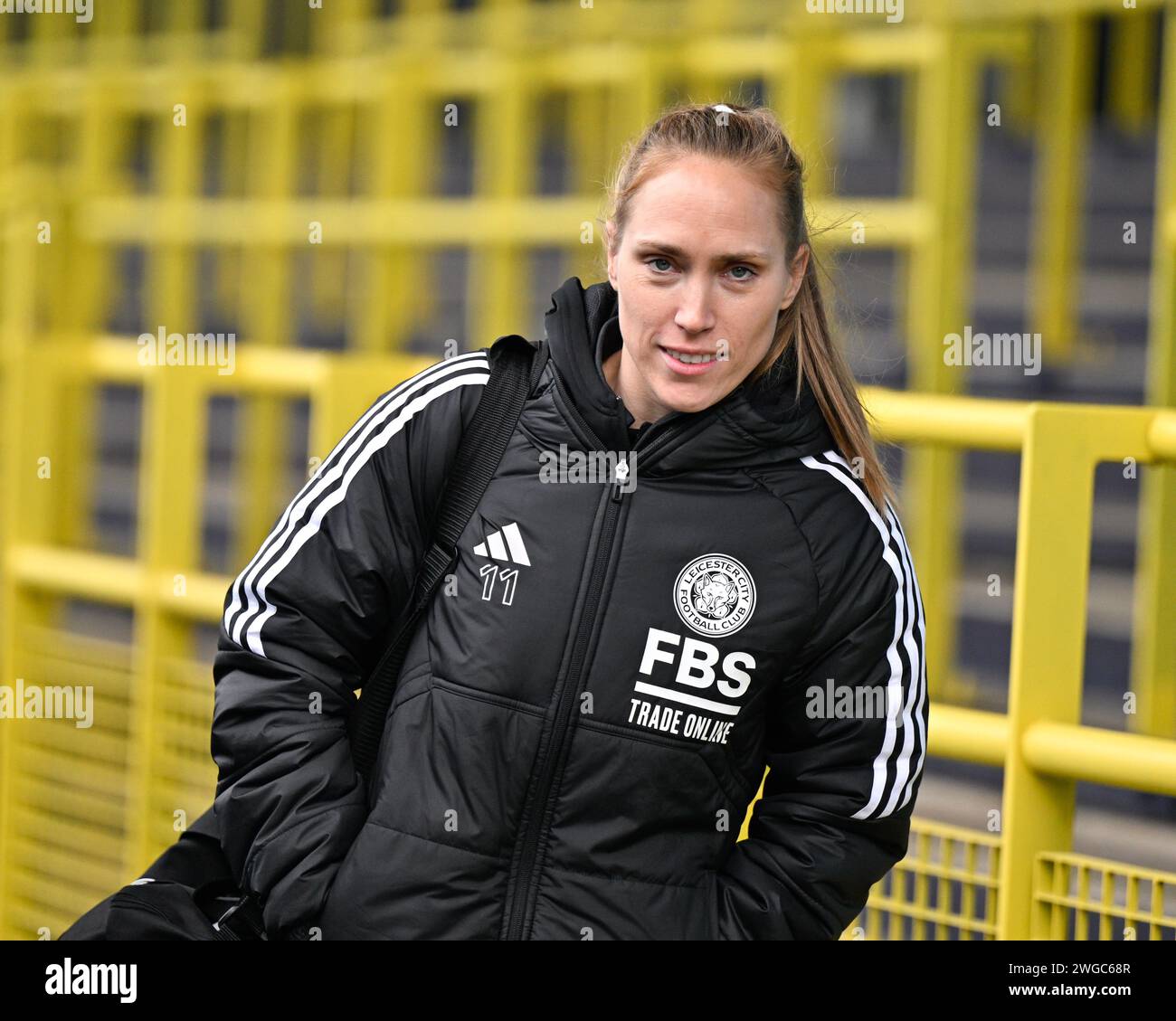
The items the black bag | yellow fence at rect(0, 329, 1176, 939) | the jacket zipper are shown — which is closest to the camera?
the jacket zipper

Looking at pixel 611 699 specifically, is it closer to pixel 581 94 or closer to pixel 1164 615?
→ pixel 1164 615

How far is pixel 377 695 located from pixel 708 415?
56 cm

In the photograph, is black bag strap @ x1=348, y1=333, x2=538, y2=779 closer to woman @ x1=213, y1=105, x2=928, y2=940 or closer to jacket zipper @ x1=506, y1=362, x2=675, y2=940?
woman @ x1=213, y1=105, x2=928, y2=940

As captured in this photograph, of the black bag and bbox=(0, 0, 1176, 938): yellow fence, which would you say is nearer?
the black bag

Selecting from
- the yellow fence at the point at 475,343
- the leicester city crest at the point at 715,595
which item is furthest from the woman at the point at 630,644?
the yellow fence at the point at 475,343

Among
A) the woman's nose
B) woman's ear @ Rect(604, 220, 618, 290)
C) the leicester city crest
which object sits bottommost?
the leicester city crest

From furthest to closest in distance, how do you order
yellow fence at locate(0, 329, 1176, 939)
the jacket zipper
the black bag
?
yellow fence at locate(0, 329, 1176, 939) → the black bag → the jacket zipper

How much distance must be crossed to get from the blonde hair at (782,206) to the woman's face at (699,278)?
2 centimetres

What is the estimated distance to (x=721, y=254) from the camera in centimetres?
218

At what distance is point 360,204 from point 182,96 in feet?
4.57

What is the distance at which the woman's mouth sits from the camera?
2.20 meters

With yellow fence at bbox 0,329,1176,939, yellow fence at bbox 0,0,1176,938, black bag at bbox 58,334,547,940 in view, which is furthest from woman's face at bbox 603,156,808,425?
yellow fence at bbox 0,329,1176,939

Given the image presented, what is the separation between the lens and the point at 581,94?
995 centimetres

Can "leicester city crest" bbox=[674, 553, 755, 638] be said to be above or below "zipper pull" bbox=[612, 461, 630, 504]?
below
